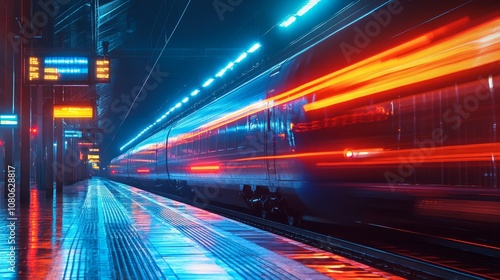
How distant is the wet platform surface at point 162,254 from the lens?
7914 millimetres

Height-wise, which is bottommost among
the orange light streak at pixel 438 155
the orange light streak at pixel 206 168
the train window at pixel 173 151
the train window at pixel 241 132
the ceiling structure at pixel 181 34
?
the orange light streak at pixel 438 155

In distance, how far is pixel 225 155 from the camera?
18.8 metres

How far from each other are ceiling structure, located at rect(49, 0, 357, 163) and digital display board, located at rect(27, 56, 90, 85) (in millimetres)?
1291

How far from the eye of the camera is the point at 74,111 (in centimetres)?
2567

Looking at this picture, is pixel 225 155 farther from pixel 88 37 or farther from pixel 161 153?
pixel 161 153

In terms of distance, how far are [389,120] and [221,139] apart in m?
10.5

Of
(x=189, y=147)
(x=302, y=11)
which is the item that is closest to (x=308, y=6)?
(x=302, y=11)

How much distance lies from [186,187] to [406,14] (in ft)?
70.4

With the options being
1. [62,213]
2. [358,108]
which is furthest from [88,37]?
[358,108]

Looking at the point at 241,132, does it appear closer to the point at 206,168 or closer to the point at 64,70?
the point at 206,168

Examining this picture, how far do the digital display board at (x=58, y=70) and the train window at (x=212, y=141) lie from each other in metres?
4.06

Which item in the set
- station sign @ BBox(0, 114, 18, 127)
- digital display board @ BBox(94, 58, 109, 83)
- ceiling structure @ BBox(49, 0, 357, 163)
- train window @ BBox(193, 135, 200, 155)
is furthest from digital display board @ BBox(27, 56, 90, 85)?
train window @ BBox(193, 135, 200, 155)

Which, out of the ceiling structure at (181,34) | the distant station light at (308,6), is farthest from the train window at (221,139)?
the distant station light at (308,6)

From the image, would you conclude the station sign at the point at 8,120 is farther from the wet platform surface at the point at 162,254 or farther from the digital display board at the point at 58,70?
the wet platform surface at the point at 162,254
